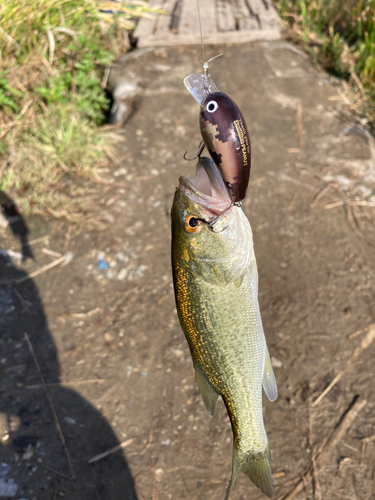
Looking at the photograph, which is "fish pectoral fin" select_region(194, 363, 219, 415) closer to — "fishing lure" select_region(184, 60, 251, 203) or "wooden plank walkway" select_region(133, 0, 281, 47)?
"fishing lure" select_region(184, 60, 251, 203)

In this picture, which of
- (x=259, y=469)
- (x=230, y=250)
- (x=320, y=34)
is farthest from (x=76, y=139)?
(x=320, y=34)

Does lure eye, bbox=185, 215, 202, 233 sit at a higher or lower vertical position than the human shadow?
higher

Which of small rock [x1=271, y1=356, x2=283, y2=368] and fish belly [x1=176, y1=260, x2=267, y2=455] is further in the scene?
small rock [x1=271, y1=356, x2=283, y2=368]

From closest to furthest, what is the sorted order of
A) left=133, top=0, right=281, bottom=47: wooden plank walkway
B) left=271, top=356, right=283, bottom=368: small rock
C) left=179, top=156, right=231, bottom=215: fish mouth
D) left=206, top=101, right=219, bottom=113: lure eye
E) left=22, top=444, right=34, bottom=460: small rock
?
1. left=206, top=101, right=219, bottom=113: lure eye
2. left=179, top=156, right=231, bottom=215: fish mouth
3. left=22, top=444, right=34, bottom=460: small rock
4. left=271, top=356, right=283, bottom=368: small rock
5. left=133, top=0, right=281, bottom=47: wooden plank walkway

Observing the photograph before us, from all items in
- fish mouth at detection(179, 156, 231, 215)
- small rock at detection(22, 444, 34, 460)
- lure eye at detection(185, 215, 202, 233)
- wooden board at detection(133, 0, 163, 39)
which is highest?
fish mouth at detection(179, 156, 231, 215)

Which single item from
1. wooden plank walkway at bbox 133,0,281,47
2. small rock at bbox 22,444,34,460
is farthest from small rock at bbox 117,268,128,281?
wooden plank walkway at bbox 133,0,281,47

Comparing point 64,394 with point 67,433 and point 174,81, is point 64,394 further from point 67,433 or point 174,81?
point 174,81

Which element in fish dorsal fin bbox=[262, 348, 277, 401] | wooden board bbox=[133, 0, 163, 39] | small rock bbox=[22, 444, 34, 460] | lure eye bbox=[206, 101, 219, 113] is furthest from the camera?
wooden board bbox=[133, 0, 163, 39]
